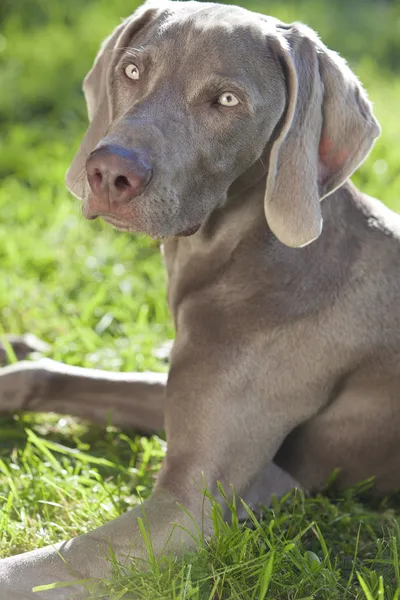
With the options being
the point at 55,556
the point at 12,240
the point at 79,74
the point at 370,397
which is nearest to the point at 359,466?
the point at 370,397

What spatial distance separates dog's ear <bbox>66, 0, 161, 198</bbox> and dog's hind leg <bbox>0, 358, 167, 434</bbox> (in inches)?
31.6

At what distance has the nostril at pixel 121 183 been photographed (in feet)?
8.64

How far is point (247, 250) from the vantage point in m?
3.05

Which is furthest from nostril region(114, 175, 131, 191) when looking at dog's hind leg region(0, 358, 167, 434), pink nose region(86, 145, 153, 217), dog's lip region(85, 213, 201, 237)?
dog's hind leg region(0, 358, 167, 434)

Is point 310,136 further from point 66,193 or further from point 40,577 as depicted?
point 66,193

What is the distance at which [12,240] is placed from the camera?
16.1 ft

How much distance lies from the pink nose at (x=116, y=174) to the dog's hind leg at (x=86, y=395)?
46.2 inches

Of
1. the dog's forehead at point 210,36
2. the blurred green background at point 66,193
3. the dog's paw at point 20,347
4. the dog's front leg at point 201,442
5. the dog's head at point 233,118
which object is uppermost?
the dog's forehead at point 210,36

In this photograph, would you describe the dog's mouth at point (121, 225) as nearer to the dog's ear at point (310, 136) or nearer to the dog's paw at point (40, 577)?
the dog's ear at point (310, 136)

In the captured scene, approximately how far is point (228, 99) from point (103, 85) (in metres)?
0.58

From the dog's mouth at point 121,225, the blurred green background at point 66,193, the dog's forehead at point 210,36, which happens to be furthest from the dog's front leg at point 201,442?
the blurred green background at point 66,193

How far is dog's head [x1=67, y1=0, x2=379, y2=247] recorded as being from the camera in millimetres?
2744

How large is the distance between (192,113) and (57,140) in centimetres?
340

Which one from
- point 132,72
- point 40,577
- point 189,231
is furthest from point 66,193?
point 40,577
